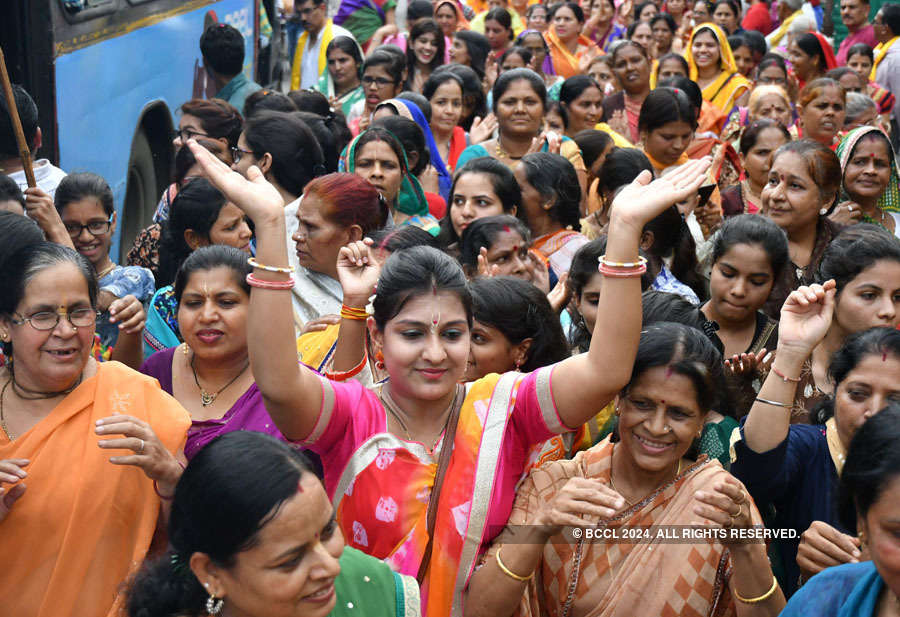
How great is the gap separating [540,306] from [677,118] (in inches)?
129

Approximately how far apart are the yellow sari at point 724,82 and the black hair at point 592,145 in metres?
2.65

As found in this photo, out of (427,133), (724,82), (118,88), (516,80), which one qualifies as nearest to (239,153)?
(427,133)

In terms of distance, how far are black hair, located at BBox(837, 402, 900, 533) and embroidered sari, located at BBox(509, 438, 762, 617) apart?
33 cm

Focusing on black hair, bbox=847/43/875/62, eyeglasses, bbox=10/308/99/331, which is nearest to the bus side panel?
eyeglasses, bbox=10/308/99/331

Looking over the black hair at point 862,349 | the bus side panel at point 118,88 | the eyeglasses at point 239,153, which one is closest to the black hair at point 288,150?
the eyeglasses at point 239,153

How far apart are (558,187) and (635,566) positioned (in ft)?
9.71

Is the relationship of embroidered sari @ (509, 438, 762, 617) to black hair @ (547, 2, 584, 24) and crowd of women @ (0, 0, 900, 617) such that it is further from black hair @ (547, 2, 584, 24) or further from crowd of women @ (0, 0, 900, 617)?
black hair @ (547, 2, 584, 24)

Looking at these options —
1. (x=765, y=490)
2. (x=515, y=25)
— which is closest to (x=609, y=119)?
(x=515, y=25)

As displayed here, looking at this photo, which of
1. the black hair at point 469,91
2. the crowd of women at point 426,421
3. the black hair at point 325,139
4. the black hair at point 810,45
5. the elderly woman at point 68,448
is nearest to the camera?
the crowd of women at point 426,421

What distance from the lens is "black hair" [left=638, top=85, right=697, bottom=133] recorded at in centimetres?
625

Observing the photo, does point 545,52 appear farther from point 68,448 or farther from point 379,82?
point 68,448

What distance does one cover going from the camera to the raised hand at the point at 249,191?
7.79ft

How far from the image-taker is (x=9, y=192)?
3.85m

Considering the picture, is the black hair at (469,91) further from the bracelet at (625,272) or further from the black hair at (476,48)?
the bracelet at (625,272)
